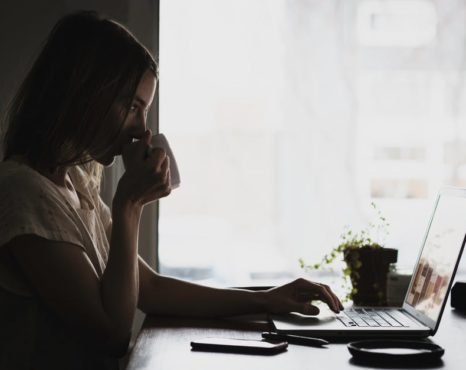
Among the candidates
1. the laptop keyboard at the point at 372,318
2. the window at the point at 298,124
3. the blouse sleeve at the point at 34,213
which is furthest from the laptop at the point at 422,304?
the window at the point at 298,124

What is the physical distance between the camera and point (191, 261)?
99.2 inches

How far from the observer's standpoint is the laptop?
4.26 ft

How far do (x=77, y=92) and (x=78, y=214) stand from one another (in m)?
0.22

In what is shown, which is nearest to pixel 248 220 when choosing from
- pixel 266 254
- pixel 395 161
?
pixel 266 254

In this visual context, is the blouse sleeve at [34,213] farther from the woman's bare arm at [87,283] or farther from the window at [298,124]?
the window at [298,124]

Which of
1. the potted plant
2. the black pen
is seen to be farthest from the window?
the black pen

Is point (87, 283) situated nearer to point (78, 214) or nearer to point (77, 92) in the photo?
point (78, 214)

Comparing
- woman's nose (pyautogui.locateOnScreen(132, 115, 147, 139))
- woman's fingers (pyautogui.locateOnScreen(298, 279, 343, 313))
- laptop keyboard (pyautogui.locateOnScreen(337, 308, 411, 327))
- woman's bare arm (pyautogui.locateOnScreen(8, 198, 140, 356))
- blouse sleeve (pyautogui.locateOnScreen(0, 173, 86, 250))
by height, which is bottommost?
laptop keyboard (pyautogui.locateOnScreen(337, 308, 411, 327))

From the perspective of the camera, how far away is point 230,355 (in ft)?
3.76

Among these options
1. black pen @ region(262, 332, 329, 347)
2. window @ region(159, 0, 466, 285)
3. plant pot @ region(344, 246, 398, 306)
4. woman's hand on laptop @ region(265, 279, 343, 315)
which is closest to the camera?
black pen @ region(262, 332, 329, 347)

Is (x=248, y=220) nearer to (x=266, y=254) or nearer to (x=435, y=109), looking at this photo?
(x=266, y=254)

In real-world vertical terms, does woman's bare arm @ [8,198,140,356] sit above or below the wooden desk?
above

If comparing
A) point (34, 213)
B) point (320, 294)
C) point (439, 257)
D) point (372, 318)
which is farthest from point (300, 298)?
point (34, 213)

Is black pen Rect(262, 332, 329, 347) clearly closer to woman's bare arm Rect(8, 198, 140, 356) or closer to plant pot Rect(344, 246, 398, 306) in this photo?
woman's bare arm Rect(8, 198, 140, 356)
